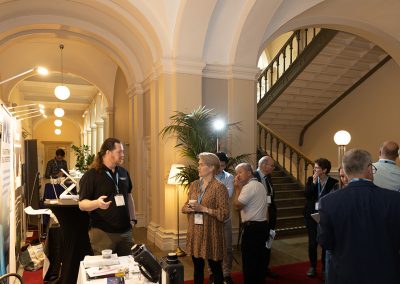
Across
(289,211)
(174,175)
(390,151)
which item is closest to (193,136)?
(174,175)

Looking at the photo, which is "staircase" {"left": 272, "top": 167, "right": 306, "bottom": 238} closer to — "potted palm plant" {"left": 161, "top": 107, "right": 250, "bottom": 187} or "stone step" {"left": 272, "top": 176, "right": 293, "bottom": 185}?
"stone step" {"left": 272, "top": 176, "right": 293, "bottom": 185}

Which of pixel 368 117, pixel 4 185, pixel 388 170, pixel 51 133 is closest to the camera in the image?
pixel 4 185

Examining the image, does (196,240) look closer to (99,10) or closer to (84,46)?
(99,10)

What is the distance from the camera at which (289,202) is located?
25.6ft

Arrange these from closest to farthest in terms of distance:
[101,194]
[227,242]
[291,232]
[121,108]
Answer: [101,194], [227,242], [291,232], [121,108]

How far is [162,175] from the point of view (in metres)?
5.90

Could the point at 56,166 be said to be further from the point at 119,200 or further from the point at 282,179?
the point at 119,200

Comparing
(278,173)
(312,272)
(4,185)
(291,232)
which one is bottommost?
(291,232)

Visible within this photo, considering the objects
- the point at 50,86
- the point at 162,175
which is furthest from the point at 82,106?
the point at 162,175

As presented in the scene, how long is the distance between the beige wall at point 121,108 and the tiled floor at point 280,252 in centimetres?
326

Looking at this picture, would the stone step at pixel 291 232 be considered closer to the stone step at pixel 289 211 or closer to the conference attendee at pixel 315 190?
the stone step at pixel 289 211

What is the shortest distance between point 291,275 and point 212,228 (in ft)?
6.55

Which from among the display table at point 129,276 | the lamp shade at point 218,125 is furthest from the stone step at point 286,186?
the display table at point 129,276

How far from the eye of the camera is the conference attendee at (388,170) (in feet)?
11.1
